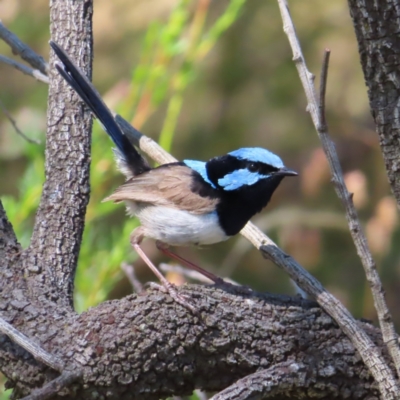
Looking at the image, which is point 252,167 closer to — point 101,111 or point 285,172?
point 285,172

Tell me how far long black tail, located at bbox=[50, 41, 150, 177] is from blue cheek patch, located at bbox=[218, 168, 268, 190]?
0.46 m

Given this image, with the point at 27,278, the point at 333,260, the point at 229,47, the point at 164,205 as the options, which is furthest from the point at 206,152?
the point at 27,278

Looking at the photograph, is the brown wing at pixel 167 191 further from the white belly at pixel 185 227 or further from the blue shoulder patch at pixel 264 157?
the blue shoulder patch at pixel 264 157

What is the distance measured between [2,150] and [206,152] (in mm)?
1753

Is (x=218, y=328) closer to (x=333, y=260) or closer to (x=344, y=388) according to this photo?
(x=344, y=388)

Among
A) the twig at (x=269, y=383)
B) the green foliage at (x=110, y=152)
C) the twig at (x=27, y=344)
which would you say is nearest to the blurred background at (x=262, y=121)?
the green foliage at (x=110, y=152)

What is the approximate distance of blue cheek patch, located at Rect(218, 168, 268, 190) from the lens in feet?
10.6

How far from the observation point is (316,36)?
243 inches

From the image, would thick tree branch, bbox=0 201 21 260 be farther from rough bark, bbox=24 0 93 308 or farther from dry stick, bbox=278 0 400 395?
dry stick, bbox=278 0 400 395

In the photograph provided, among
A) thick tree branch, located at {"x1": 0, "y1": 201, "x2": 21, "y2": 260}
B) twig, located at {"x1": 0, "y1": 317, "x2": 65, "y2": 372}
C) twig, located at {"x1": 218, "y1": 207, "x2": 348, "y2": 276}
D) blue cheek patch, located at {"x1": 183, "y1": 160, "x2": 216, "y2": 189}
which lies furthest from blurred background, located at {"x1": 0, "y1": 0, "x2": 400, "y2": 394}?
twig, located at {"x1": 0, "y1": 317, "x2": 65, "y2": 372}

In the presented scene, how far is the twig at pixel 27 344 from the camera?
212 cm

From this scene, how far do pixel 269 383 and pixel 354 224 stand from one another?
581 mm

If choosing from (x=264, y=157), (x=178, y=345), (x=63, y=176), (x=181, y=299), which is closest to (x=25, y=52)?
(x=63, y=176)

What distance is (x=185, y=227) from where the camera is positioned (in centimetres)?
313
